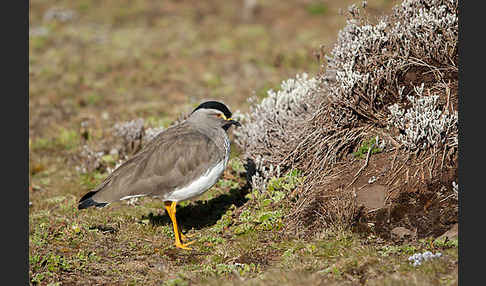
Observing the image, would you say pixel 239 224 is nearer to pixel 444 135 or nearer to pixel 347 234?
pixel 347 234

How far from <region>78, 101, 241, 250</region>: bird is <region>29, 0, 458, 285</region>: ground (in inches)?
29.8

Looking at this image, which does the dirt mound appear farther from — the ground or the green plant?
the ground

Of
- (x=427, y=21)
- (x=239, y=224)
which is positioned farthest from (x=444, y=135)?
(x=239, y=224)

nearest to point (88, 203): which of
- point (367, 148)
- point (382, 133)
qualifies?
point (367, 148)

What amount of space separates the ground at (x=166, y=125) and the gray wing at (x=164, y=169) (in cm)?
89

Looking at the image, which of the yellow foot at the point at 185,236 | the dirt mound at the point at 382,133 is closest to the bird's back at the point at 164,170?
the yellow foot at the point at 185,236

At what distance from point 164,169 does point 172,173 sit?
14 cm

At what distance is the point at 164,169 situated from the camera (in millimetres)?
8109

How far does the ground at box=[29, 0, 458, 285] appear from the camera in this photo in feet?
22.5

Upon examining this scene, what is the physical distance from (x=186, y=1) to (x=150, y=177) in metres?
21.1

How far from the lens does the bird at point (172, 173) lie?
8.06 metres

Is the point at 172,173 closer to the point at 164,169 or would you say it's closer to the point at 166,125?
the point at 164,169

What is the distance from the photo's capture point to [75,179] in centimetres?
1182

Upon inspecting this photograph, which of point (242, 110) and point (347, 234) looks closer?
point (347, 234)
